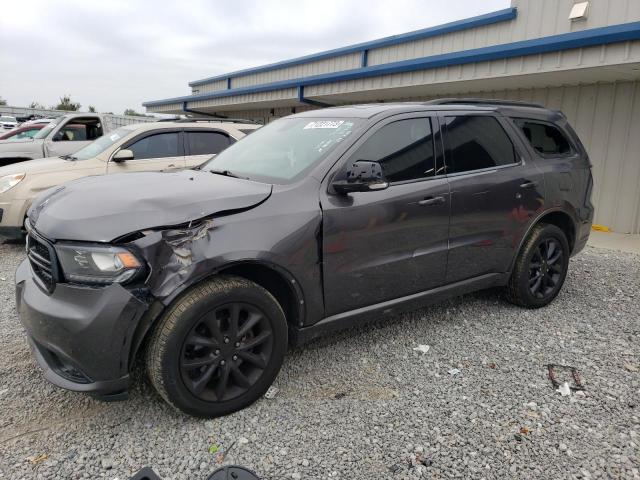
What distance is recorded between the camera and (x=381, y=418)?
2.75 m

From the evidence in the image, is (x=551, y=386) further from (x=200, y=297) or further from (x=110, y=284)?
(x=110, y=284)

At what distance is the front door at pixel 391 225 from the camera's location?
118 inches

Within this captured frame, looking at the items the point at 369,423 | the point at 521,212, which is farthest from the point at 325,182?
the point at 521,212

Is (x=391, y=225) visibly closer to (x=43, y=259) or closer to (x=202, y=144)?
(x=43, y=259)

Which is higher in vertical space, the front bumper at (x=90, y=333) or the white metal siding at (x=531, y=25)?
the white metal siding at (x=531, y=25)

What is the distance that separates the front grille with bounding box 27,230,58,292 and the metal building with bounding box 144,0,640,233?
6849mm

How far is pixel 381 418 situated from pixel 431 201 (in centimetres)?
154

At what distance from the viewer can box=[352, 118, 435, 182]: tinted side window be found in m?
3.29

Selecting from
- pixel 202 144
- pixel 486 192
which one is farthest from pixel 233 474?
pixel 202 144

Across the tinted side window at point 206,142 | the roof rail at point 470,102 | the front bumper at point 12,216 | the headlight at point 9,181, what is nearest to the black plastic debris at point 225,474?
the roof rail at point 470,102

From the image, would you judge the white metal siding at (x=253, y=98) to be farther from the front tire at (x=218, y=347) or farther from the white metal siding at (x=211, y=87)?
the front tire at (x=218, y=347)

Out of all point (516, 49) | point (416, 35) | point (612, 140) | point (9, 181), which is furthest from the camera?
point (416, 35)

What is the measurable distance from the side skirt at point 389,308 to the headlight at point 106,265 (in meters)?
1.09

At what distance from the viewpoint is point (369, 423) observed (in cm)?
270
